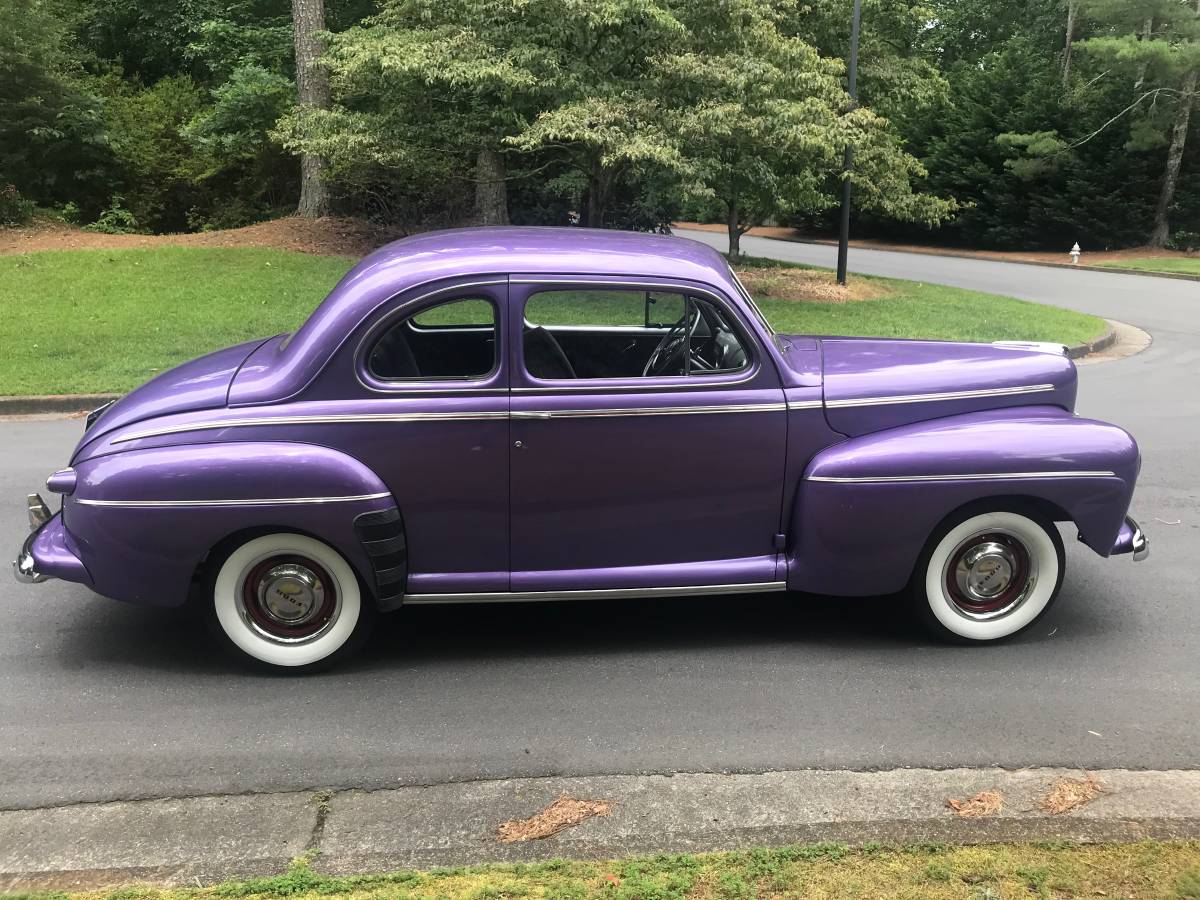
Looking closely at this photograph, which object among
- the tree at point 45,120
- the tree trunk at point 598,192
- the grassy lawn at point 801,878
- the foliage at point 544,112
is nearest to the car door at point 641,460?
the grassy lawn at point 801,878

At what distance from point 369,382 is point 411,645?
4.15ft

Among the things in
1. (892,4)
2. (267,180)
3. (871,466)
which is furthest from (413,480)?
(892,4)

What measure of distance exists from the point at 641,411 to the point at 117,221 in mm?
17468

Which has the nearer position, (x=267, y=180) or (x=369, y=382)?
(x=369, y=382)

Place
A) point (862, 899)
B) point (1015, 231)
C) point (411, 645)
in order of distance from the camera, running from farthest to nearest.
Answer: point (1015, 231) → point (411, 645) → point (862, 899)

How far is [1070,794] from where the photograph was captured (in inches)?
122

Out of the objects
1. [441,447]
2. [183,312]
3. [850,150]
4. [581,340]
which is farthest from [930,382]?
[850,150]

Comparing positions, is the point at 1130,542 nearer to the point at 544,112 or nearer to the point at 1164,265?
the point at 544,112

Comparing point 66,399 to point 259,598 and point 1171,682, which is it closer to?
point 259,598

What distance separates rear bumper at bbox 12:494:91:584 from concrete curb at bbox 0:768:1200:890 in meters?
1.11

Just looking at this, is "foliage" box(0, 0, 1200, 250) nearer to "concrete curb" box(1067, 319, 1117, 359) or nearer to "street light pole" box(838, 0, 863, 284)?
"street light pole" box(838, 0, 863, 284)

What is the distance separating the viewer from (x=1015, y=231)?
3269cm

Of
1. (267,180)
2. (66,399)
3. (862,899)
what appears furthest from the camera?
(267,180)

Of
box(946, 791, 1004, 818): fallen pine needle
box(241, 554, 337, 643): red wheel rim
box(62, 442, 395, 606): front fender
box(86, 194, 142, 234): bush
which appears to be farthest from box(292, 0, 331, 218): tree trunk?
box(946, 791, 1004, 818): fallen pine needle
